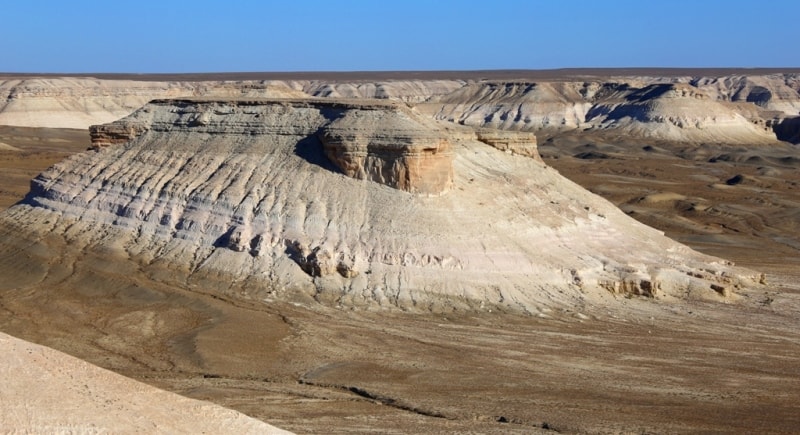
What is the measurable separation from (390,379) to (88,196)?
51.6ft

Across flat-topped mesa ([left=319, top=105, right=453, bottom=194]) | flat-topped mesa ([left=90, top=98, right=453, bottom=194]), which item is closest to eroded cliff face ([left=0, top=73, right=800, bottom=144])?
flat-topped mesa ([left=90, top=98, right=453, bottom=194])

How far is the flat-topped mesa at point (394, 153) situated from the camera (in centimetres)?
2667

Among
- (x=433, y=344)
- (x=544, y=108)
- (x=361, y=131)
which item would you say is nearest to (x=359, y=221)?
(x=361, y=131)

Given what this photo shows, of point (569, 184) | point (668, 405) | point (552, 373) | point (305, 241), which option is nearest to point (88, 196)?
point (305, 241)

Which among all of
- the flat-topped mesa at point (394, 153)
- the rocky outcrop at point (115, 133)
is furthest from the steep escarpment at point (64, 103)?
the flat-topped mesa at point (394, 153)

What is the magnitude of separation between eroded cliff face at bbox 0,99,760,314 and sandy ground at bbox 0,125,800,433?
2.94ft

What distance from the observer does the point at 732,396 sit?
59.7 ft

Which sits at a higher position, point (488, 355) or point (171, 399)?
point (171, 399)

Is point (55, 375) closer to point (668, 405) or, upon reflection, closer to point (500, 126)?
point (668, 405)

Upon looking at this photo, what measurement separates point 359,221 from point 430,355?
6.27 meters

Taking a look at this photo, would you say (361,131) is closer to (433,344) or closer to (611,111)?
(433,344)

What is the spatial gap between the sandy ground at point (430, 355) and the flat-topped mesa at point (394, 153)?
425 centimetres

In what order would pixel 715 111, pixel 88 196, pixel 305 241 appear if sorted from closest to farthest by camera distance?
pixel 305 241 < pixel 88 196 < pixel 715 111

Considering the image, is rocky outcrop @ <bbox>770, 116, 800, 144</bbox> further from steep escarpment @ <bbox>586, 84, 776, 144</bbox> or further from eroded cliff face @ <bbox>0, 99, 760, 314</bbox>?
eroded cliff face @ <bbox>0, 99, 760, 314</bbox>
